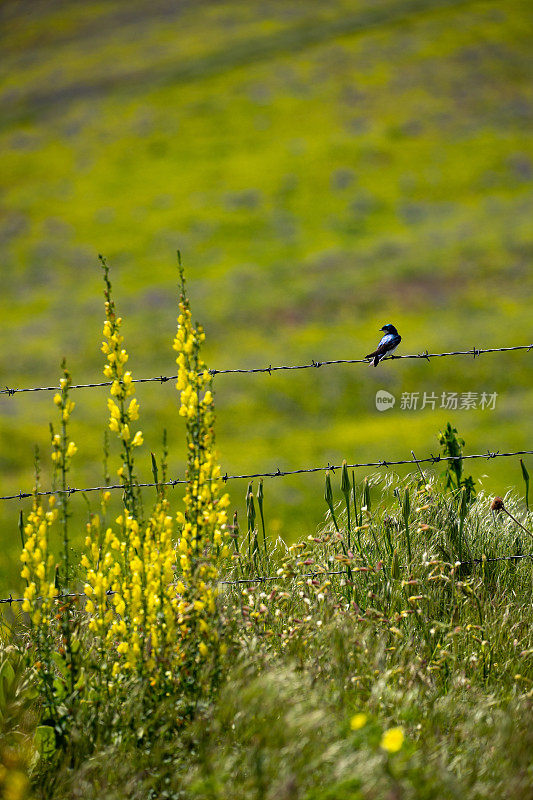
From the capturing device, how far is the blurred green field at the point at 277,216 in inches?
922

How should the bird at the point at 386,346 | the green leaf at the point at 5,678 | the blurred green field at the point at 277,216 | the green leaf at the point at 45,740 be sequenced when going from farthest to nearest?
the blurred green field at the point at 277,216 → the bird at the point at 386,346 → the green leaf at the point at 5,678 → the green leaf at the point at 45,740

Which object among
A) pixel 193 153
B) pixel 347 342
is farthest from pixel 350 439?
pixel 193 153

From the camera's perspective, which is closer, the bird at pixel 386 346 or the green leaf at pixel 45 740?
the green leaf at pixel 45 740

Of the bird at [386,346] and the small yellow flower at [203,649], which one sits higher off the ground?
the bird at [386,346]

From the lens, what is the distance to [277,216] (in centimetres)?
4869

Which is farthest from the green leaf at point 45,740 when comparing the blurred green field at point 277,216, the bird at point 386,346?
the blurred green field at point 277,216

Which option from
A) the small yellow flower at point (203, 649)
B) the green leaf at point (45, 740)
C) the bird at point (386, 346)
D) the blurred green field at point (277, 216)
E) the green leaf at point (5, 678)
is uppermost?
the blurred green field at point (277, 216)

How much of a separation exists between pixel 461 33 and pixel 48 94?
1409 inches

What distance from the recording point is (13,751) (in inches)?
140

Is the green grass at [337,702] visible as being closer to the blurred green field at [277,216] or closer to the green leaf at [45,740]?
the green leaf at [45,740]

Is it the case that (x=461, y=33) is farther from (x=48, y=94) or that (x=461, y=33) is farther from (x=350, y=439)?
(x=350, y=439)

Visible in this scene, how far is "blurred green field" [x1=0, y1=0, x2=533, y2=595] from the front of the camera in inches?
922

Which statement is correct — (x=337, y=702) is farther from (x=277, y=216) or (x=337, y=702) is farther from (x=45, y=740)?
(x=277, y=216)

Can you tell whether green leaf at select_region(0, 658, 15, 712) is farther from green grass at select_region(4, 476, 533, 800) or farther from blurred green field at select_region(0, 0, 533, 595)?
blurred green field at select_region(0, 0, 533, 595)
